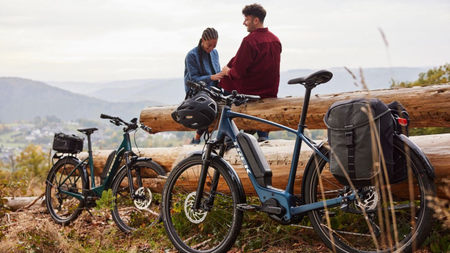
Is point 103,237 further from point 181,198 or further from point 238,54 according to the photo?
point 238,54

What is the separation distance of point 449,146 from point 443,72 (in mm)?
19045

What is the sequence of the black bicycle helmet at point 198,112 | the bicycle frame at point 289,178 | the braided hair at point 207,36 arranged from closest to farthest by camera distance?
the bicycle frame at point 289,178
the black bicycle helmet at point 198,112
the braided hair at point 207,36

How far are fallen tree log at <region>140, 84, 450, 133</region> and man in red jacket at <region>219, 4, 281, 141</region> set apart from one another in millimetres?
240

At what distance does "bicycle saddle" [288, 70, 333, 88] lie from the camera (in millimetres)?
3848

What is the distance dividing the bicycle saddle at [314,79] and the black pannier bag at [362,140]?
1.45ft

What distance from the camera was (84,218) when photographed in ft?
23.1

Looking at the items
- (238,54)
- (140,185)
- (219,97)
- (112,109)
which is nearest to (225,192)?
(219,97)

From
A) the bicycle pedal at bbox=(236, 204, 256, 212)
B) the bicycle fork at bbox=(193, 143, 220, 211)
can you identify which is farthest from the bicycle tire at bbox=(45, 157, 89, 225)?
the bicycle pedal at bbox=(236, 204, 256, 212)

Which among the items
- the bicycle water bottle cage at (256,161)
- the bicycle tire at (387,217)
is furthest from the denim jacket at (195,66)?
the bicycle tire at (387,217)

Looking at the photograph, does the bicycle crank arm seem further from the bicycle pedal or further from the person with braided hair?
the person with braided hair

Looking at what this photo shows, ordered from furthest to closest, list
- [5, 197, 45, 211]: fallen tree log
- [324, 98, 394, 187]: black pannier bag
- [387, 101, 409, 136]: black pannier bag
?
[5, 197, 45, 211]: fallen tree log, [387, 101, 409, 136]: black pannier bag, [324, 98, 394, 187]: black pannier bag

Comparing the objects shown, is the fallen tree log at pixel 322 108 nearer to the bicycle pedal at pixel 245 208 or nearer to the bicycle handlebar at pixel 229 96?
the bicycle handlebar at pixel 229 96

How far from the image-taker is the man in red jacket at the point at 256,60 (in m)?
6.32

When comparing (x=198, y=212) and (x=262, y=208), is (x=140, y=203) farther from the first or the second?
(x=262, y=208)
